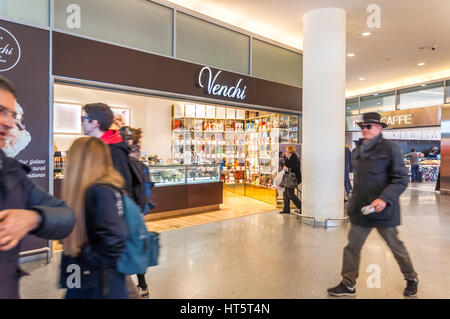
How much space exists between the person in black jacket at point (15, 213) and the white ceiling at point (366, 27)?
17.5 ft

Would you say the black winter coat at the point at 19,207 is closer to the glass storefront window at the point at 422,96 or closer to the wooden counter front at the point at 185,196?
the wooden counter front at the point at 185,196

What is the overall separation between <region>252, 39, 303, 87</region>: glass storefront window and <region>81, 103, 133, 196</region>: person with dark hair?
526 cm

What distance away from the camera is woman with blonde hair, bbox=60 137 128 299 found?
58.9 inches

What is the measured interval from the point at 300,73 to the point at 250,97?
81.0 inches

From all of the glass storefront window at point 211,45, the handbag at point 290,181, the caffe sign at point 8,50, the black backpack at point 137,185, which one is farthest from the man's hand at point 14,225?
the handbag at point 290,181

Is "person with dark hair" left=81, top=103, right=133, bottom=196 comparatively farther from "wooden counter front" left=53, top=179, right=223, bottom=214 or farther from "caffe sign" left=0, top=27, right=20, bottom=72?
"wooden counter front" left=53, top=179, right=223, bottom=214

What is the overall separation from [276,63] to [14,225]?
716 centimetres

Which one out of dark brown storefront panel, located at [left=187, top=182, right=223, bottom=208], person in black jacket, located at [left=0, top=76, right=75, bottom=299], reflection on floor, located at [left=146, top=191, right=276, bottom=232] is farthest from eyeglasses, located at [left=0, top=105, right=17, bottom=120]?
dark brown storefront panel, located at [left=187, top=182, right=223, bottom=208]

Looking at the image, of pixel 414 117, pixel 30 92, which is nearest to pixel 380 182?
pixel 30 92

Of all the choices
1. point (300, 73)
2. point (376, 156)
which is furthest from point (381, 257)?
point (300, 73)

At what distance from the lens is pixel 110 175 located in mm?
1606

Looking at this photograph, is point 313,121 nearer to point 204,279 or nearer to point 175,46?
point 175,46

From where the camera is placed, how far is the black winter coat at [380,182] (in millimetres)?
2850

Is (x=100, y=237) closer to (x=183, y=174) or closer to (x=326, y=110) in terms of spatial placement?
(x=326, y=110)
